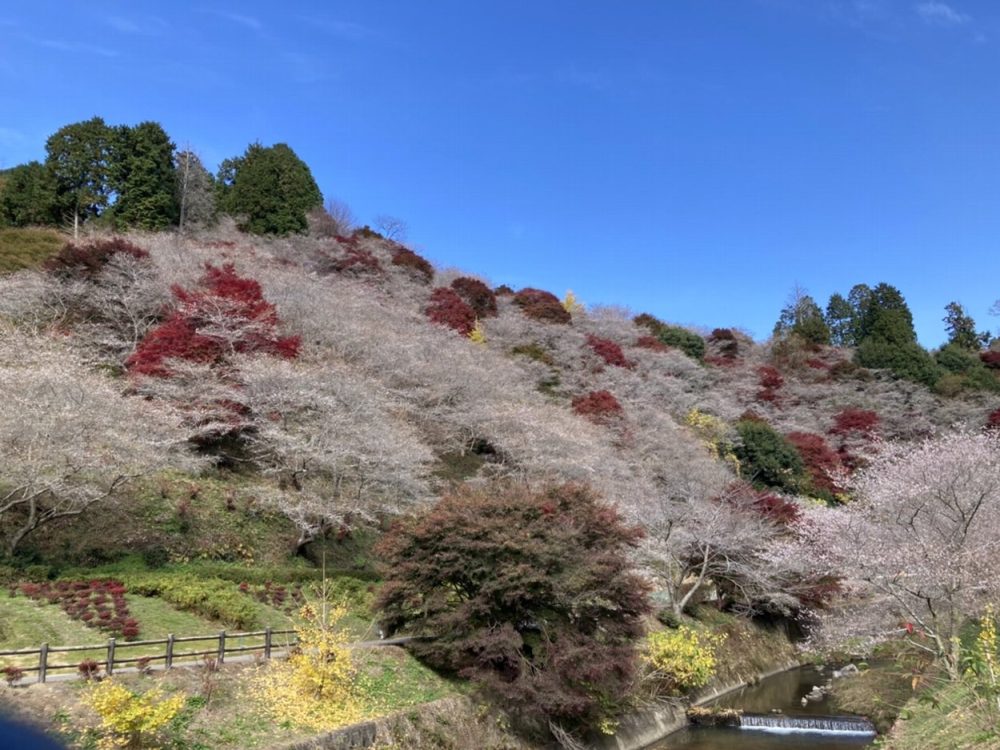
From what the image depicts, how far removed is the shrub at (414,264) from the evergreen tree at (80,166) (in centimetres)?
2099

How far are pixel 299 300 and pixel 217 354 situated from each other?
720cm

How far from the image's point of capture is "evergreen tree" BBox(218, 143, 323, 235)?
2044 inches

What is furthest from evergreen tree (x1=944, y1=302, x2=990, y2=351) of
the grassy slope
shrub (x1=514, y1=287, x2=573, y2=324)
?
the grassy slope

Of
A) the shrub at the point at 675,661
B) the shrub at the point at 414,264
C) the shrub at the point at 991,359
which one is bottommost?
the shrub at the point at 675,661

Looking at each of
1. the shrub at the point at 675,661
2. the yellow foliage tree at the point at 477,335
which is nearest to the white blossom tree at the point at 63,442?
the shrub at the point at 675,661

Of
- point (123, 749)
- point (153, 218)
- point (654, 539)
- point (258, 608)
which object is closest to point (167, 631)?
point (258, 608)

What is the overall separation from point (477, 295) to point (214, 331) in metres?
30.3

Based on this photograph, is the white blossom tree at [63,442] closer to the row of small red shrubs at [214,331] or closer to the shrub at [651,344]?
the row of small red shrubs at [214,331]

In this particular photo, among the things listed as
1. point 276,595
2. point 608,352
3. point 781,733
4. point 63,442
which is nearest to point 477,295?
point 608,352

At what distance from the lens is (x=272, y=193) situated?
5306 cm

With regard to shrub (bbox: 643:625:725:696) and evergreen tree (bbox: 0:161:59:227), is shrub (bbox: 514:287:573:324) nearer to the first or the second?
evergreen tree (bbox: 0:161:59:227)

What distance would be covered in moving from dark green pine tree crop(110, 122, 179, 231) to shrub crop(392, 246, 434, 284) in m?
17.2

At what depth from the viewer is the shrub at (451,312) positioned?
1826 inches

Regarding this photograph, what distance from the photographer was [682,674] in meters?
20.2
